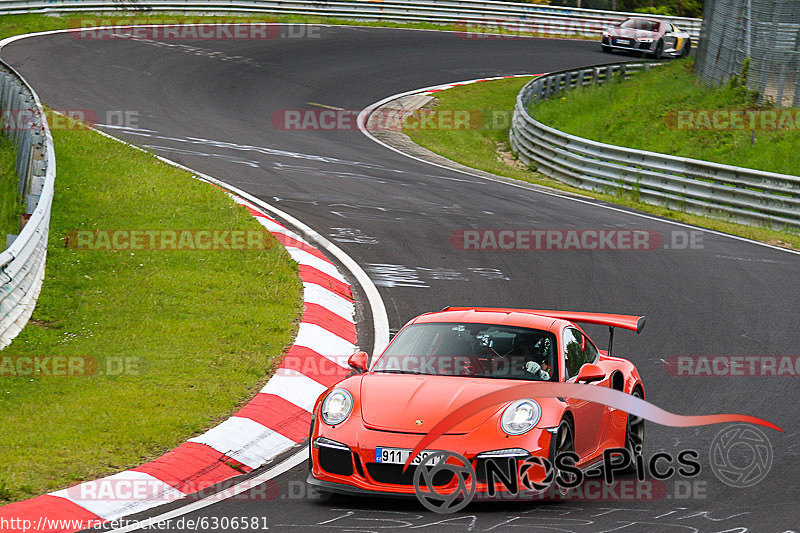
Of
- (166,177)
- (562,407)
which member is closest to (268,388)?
(562,407)

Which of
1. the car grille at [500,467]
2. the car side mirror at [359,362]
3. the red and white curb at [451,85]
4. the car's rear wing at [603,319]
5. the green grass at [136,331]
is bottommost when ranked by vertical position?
the green grass at [136,331]

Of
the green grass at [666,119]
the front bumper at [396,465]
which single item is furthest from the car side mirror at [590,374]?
the green grass at [666,119]

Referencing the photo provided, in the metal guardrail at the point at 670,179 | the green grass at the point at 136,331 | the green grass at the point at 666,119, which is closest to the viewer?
the green grass at the point at 136,331

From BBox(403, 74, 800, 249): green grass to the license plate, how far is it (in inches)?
463

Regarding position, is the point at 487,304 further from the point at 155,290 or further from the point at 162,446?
the point at 162,446

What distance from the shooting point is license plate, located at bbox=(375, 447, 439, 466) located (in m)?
6.37

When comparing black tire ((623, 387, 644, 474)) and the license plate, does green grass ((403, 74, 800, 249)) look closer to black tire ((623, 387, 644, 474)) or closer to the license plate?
black tire ((623, 387, 644, 474))

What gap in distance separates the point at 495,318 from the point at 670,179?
1341 cm

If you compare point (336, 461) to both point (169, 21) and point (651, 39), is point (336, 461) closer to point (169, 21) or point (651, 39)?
point (169, 21)

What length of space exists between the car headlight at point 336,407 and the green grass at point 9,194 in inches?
237

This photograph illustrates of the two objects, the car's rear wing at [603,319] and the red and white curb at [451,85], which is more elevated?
the red and white curb at [451,85]

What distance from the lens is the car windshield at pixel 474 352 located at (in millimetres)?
7359

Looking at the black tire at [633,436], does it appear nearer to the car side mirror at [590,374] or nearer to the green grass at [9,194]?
the car side mirror at [590,374]

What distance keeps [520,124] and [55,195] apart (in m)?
15.5
